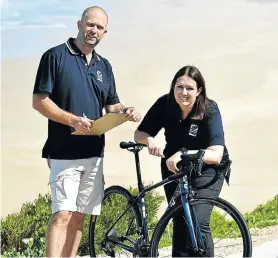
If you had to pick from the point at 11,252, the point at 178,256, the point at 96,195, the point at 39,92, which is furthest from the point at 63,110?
the point at 11,252

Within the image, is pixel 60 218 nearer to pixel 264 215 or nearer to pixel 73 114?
pixel 73 114

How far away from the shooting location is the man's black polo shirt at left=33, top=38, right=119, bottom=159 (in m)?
6.97

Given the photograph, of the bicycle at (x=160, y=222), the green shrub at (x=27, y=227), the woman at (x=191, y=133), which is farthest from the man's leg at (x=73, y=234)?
the green shrub at (x=27, y=227)

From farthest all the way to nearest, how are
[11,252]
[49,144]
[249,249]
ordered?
[11,252] < [49,144] < [249,249]

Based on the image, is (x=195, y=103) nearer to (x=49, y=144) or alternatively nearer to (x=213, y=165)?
(x=213, y=165)

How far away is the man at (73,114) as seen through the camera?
695 centimetres

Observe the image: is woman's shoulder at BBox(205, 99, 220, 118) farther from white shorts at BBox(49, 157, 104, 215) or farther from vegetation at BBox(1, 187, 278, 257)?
vegetation at BBox(1, 187, 278, 257)

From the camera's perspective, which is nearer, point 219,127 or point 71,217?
point 219,127

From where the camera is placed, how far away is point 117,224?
7633mm

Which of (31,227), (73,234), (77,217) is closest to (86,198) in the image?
(77,217)

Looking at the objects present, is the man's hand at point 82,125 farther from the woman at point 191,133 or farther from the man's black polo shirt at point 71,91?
the woman at point 191,133

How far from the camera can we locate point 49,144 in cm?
717

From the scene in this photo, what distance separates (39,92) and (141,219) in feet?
4.33

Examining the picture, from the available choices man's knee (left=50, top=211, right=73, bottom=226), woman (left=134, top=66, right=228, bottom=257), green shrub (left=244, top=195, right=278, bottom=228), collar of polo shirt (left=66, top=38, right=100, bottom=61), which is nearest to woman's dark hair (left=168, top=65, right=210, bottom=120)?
woman (left=134, top=66, right=228, bottom=257)
